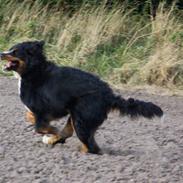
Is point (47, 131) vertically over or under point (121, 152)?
over

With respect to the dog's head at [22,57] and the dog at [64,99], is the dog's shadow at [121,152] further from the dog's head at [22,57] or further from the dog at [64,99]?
the dog's head at [22,57]

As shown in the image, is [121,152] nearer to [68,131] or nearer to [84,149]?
[84,149]

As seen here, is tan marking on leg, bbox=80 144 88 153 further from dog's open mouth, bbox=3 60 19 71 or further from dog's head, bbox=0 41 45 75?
dog's open mouth, bbox=3 60 19 71

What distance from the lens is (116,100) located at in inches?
308

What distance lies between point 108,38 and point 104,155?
23.9 feet

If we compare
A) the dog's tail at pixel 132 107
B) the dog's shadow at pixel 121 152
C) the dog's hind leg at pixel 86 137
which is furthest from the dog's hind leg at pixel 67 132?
the dog's tail at pixel 132 107

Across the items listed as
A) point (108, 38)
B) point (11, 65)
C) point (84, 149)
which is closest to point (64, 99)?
point (84, 149)

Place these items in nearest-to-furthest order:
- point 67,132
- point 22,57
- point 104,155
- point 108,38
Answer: point 104,155 → point 22,57 → point 67,132 → point 108,38

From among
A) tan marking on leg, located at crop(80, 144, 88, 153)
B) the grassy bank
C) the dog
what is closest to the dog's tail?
the dog

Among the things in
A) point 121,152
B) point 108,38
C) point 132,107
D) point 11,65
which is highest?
point 11,65

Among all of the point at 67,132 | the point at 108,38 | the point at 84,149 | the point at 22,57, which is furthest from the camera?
the point at 108,38

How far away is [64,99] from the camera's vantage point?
7.88 m

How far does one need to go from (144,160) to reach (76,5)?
31.1ft

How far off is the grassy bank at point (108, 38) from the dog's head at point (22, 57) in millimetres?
4720
